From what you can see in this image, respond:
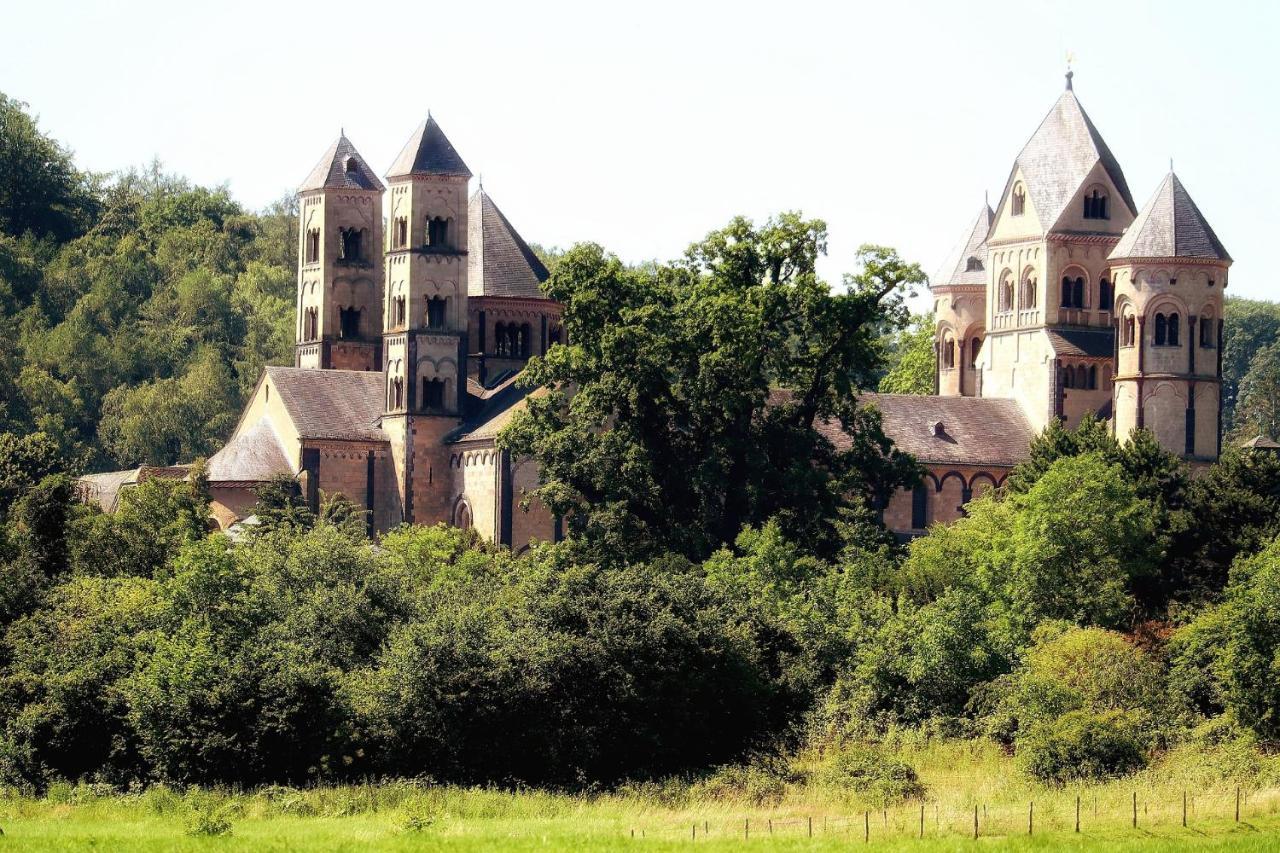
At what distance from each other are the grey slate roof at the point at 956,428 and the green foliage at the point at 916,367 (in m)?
13.5

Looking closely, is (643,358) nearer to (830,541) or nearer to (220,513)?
(830,541)

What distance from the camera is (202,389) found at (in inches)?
4779

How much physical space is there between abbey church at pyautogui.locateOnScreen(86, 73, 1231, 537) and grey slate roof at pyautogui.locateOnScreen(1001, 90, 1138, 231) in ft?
0.24

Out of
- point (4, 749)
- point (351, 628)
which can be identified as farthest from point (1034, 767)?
point (4, 749)

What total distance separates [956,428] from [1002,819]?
5074cm

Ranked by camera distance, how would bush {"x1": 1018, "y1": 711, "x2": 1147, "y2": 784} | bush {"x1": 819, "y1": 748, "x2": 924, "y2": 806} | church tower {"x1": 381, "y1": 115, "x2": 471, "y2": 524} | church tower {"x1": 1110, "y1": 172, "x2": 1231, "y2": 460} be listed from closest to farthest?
bush {"x1": 819, "y1": 748, "x2": 924, "y2": 806} < bush {"x1": 1018, "y1": 711, "x2": 1147, "y2": 784} < church tower {"x1": 1110, "y1": 172, "x2": 1231, "y2": 460} < church tower {"x1": 381, "y1": 115, "x2": 471, "y2": 524}

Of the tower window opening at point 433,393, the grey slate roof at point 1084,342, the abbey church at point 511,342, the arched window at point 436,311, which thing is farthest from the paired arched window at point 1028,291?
the tower window opening at point 433,393

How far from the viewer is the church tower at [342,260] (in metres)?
97.2

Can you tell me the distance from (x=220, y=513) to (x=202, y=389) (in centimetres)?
3383

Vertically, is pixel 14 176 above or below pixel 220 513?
above

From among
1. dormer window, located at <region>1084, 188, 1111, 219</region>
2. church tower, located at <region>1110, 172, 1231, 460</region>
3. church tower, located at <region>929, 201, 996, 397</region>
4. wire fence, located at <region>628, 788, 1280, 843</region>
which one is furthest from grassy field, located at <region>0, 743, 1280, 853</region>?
church tower, located at <region>929, 201, 996, 397</region>

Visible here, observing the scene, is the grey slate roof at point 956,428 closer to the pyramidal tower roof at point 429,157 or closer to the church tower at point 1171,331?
the church tower at point 1171,331

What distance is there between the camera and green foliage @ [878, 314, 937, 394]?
112938 mm

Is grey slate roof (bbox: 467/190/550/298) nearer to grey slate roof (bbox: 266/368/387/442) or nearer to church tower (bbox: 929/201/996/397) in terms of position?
grey slate roof (bbox: 266/368/387/442)
